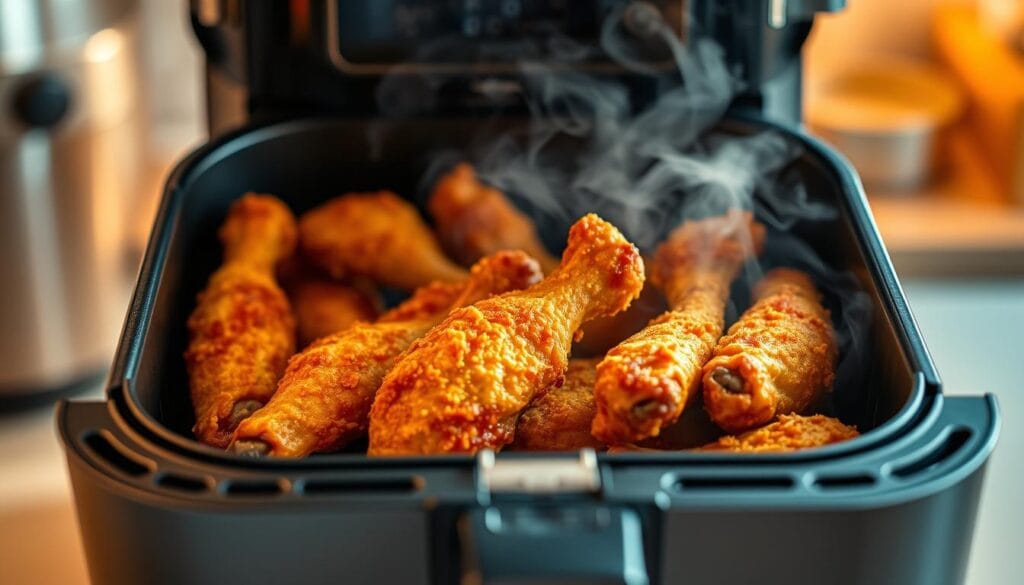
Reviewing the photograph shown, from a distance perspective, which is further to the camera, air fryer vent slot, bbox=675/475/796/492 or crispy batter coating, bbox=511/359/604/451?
crispy batter coating, bbox=511/359/604/451

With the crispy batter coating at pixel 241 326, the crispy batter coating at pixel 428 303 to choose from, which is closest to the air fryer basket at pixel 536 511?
the crispy batter coating at pixel 241 326

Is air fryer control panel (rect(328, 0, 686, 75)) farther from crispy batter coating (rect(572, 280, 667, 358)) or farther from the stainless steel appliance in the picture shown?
the stainless steel appliance

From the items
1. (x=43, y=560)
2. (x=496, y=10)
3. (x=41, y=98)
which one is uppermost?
(x=496, y=10)

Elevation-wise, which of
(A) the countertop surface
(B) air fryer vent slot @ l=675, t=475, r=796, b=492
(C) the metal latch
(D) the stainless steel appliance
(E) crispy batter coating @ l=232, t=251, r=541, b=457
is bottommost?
(A) the countertop surface

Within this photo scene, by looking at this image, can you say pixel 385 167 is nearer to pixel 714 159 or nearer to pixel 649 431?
pixel 714 159

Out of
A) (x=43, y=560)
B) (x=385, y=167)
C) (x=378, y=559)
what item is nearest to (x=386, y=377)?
(x=378, y=559)

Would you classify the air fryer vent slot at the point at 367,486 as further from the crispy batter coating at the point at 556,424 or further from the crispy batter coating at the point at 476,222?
the crispy batter coating at the point at 476,222

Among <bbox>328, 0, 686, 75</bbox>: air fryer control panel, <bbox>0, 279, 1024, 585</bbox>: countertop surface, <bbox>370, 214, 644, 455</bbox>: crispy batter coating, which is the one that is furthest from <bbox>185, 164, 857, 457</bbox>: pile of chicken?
<bbox>0, 279, 1024, 585</bbox>: countertop surface
